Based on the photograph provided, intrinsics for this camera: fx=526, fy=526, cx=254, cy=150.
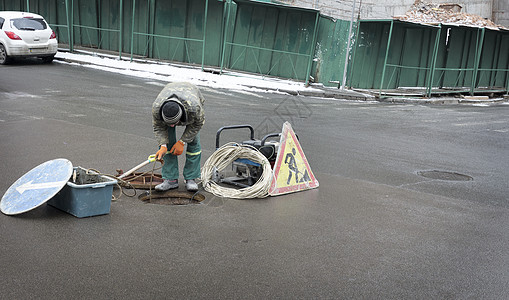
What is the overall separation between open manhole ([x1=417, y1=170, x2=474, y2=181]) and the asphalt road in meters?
0.15

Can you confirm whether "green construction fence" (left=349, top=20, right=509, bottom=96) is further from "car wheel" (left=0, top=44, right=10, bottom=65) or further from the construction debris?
"car wheel" (left=0, top=44, right=10, bottom=65)

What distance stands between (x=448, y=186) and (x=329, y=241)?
359 cm

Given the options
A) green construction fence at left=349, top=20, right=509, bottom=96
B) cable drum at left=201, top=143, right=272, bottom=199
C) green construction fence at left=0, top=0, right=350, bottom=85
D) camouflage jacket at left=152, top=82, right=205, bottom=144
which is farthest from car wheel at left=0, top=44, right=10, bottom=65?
camouflage jacket at left=152, top=82, right=205, bottom=144

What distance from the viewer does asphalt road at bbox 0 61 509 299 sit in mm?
4320

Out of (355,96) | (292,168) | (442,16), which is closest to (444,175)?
(292,168)

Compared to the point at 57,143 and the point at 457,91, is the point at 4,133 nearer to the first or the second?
the point at 57,143

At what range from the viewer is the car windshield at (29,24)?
20703 millimetres

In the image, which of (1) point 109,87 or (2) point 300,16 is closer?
(1) point 109,87

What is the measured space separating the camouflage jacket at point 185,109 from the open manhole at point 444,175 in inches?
170

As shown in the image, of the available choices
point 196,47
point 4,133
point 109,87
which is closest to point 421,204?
point 4,133

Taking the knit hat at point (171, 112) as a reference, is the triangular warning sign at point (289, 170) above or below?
below

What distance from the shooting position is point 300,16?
23.5m

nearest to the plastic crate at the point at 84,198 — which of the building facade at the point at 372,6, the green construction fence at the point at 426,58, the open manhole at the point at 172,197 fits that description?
the open manhole at the point at 172,197

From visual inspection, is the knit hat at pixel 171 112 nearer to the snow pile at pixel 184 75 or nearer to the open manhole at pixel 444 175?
the open manhole at pixel 444 175
